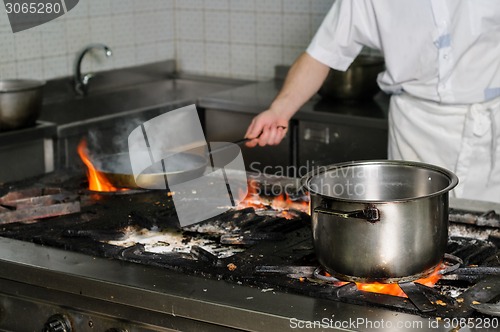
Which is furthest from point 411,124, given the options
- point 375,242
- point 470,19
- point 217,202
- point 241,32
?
point 241,32

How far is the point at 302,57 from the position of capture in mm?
2691

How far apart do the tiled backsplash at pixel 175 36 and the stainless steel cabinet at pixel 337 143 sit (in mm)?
752

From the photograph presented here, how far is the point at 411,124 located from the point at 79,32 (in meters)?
2.02

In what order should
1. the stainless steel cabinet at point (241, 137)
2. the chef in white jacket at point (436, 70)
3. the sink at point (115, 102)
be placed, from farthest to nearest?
the stainless steel cabinet at point (241, 137)
the sink at point (115, 102)
the chef in white jacket at point (436, 70)

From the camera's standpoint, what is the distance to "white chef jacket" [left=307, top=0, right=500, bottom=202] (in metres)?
2.56

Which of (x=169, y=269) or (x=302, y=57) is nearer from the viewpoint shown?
(x=169, y=269)

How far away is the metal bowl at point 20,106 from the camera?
3.33 m

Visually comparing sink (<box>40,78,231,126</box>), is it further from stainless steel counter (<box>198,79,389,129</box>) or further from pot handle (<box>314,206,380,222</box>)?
pot handle (<box>314,206,380,222</box>)

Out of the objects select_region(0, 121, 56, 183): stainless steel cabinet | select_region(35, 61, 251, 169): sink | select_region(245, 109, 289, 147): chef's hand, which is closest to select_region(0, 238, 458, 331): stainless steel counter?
select_region(245, 109, 289, 147): chef's hand

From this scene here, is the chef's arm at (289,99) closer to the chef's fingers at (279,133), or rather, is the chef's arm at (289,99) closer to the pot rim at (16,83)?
the chef's fingers at (279,133)

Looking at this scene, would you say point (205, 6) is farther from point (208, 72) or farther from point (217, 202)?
point (217, 202)

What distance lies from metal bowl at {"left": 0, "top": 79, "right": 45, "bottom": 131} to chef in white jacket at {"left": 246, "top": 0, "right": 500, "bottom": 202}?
1229mm

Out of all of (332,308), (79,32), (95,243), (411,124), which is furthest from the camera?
(79,32)

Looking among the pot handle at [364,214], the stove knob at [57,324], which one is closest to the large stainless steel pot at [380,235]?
the pot handle at [364,214]
